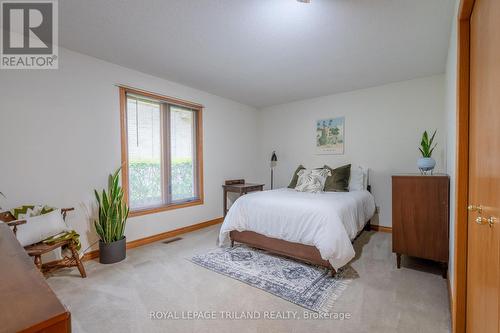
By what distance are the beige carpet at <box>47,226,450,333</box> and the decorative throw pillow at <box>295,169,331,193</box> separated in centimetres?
118

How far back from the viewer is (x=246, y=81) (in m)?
3.49

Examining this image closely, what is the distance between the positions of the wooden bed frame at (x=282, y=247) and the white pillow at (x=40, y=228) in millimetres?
Answer: 1774

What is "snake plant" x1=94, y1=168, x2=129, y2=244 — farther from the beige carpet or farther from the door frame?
the door frame

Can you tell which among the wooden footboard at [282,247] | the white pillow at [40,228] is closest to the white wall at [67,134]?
the white pillow at [40,228]

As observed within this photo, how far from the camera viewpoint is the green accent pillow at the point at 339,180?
3.54m

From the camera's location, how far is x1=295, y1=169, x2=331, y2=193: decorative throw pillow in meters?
3.48

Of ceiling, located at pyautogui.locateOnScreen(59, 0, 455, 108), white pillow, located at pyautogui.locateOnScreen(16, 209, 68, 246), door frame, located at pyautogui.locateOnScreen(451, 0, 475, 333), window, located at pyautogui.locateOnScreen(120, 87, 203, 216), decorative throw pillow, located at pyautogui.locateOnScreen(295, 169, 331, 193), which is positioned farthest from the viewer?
decorative throw pillow, located at pyautogui.locateOnScreen(295, 169, 331, 193)

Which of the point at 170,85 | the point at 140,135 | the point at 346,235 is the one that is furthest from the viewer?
the point at 170,85

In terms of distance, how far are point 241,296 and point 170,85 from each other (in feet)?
9.75

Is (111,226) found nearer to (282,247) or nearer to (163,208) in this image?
(163,208)

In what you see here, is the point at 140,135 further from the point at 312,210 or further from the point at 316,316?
the point at 316,316

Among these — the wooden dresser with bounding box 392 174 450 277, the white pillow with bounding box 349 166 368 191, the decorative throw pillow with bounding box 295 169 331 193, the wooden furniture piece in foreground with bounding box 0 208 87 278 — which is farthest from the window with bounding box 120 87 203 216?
the wooden dresser with bounding box 392 174 450 277

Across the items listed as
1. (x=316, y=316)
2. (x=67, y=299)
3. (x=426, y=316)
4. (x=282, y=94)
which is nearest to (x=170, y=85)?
(x=282, y=94)

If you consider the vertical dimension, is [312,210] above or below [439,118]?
below
